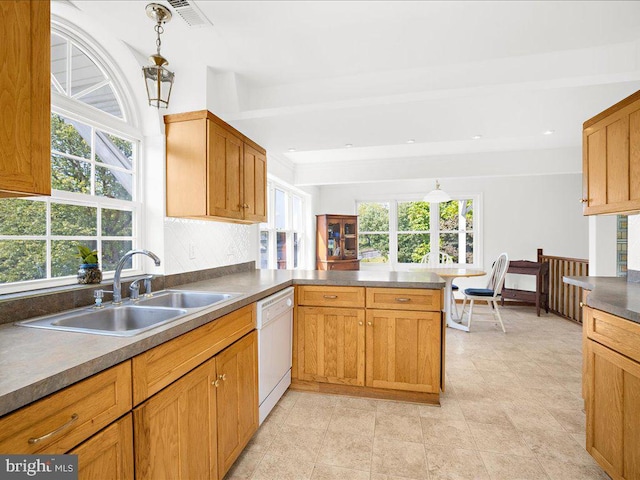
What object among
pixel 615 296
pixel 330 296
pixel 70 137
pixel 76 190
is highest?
pixel 70 137

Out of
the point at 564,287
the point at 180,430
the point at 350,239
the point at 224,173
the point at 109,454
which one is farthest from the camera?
the point at 350,239

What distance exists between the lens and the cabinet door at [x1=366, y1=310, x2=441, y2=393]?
2.45 m

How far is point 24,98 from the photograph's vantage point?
3.44 feet

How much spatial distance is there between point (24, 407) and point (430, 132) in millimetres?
3336

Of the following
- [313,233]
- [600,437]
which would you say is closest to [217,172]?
[600,437]

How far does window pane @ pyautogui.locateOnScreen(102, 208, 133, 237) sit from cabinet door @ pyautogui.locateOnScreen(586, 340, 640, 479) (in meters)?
2.82

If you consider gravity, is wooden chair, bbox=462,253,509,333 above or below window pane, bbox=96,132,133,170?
below

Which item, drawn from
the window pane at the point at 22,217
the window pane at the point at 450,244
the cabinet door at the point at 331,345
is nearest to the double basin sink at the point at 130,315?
the window pane at the point at 22,217

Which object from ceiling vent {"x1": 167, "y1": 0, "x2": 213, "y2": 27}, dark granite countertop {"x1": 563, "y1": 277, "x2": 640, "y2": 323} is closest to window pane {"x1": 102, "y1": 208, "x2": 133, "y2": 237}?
ceiling vent {"x1": 167, "y1": 0, "x2": 213, "y2": 27}

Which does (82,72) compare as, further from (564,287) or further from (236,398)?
(564,287)

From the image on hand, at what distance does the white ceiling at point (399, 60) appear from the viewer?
6.26ft

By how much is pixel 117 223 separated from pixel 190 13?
134 cm

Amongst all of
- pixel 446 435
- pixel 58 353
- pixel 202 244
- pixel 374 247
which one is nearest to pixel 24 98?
pixel 58 353

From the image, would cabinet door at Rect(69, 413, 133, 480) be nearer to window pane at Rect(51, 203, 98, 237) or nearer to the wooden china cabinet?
window pane at Rect(51, 203, 98, 237)
